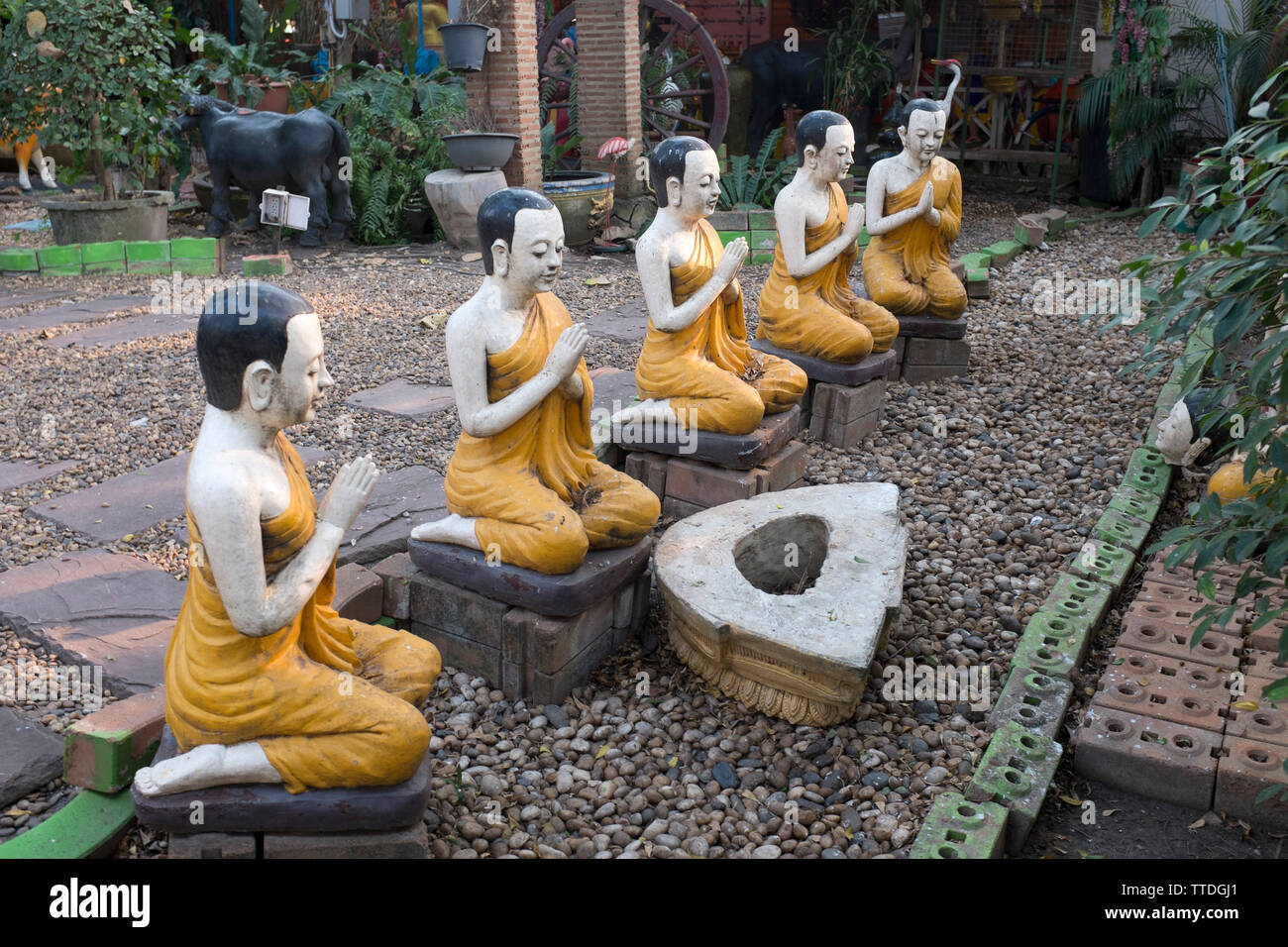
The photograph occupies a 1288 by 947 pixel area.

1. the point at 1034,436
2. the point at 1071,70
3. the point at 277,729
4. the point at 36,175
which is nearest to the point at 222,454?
the point at 277,729

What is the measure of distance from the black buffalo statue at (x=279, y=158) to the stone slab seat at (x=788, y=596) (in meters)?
6.79

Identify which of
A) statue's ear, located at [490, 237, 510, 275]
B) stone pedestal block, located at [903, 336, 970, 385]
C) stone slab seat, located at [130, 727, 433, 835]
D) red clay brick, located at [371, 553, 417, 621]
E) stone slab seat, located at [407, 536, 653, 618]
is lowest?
stone slab seat, located at [130, 727, 433, 835]

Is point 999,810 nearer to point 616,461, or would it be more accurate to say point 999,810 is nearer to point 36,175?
point 616,461

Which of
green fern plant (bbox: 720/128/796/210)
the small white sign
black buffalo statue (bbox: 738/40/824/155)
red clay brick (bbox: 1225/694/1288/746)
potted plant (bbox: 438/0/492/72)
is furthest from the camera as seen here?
black buffalo statue (bbox: 738/40/824/155)

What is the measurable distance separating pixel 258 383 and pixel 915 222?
Result: 4.24m

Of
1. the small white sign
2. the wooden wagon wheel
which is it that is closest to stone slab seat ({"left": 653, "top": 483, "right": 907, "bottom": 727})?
the small white sign

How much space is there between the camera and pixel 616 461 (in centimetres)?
440

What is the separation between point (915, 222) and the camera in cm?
562

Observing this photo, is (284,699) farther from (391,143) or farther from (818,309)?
(391,143)

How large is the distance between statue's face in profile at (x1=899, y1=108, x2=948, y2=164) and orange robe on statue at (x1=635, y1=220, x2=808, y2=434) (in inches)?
67.8

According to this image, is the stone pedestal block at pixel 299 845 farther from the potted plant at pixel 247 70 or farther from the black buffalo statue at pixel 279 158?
the potted plant at pixel 247 70

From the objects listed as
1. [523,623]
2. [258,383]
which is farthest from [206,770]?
[523,623]

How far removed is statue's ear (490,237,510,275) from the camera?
9.97ft

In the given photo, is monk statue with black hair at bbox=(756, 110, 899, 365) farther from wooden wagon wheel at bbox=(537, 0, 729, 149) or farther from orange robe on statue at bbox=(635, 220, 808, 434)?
wooden wagon wheel at bbox=(537, 0, 729, 149)
